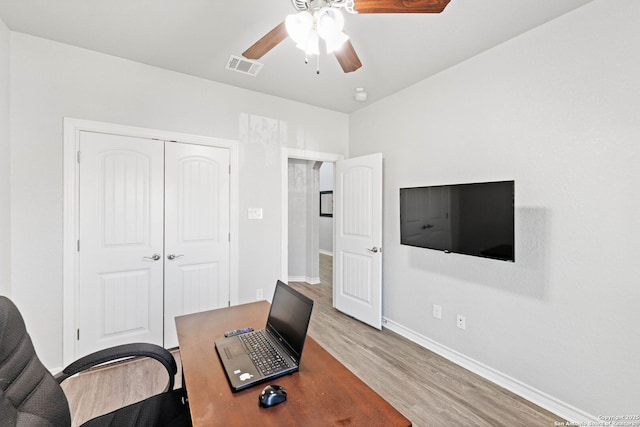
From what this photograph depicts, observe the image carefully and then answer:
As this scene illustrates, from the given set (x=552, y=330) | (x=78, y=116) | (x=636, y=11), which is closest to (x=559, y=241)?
(x=552, y=330)

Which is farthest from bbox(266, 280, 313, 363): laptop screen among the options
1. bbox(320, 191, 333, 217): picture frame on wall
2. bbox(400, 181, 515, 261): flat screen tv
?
bbox(320, 191, 333, 217): picture frame on wall

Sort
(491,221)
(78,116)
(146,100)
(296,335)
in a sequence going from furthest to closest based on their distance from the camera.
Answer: (146,100)
(78,116)
(491,221)
(296,335)

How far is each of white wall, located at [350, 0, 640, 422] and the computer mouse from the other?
6.58 feet

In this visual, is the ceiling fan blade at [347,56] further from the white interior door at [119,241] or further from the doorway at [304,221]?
the doorway at [304,221]

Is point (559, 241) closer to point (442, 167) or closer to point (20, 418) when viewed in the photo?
point (442, 167)

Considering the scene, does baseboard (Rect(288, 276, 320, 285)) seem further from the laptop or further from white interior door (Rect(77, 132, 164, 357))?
the laptop

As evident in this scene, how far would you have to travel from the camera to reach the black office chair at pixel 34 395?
2.98ft

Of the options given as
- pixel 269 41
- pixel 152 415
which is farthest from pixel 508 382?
pixel 269 41

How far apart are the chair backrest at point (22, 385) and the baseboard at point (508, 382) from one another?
8.80 ft

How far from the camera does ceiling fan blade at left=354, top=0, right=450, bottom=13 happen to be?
1.28 meters

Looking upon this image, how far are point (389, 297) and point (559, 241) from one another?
68.9 inches

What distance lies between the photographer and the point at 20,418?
2.95 ft

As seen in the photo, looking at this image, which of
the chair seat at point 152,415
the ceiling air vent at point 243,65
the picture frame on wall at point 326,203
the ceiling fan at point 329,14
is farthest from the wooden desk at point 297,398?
the picture frame on wall at point 326,203

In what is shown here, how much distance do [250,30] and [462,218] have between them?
7.13ft
